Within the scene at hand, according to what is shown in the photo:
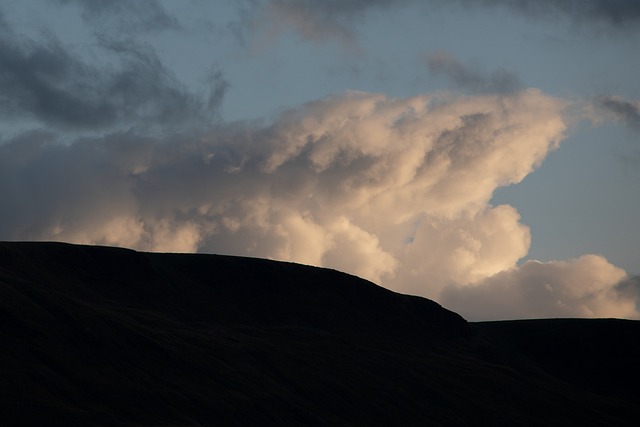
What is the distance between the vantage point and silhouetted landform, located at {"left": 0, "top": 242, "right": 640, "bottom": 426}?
87062mm

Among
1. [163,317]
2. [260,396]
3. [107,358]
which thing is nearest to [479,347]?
[163,317]

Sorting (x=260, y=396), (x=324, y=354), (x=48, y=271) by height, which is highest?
(x=48, y=271)

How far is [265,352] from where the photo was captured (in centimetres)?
11794

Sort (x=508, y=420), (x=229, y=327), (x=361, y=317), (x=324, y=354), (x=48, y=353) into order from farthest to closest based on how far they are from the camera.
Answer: (x=361, y=317), (x=229, y=327), (x=324, y=354), (x=508, y=420), (x=48, y=353)

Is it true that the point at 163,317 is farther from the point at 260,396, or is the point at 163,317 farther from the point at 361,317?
the point at 361,317

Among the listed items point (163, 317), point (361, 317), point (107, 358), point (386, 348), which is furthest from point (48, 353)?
point (361, 317)

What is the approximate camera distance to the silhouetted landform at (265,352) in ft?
286

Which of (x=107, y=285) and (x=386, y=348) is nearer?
(x=107, y=285)

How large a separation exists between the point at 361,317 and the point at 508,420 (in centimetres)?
4679

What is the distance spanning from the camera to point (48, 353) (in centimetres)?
8844

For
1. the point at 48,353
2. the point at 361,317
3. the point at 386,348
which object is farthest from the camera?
the point at 361,317

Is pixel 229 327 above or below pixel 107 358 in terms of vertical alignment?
above

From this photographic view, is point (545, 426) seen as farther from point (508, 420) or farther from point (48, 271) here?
point (48, 271)

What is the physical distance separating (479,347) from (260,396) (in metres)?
78.7
